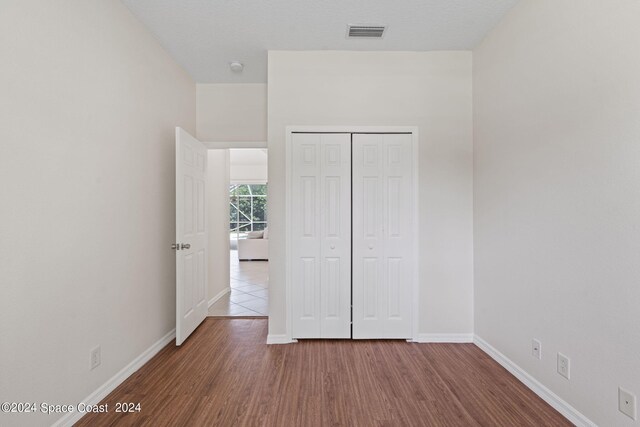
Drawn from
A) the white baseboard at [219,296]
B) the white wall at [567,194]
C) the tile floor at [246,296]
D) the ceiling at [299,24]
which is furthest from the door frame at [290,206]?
the white baseboard at [219,296]

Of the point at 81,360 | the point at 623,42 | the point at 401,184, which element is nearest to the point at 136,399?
the point at 81,360

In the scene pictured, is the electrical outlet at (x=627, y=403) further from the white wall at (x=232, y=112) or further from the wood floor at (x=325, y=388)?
the white wall at (x=232, y=112)

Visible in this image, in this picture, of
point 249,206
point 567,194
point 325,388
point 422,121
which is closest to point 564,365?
point 567,194

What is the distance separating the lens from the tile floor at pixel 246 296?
3.83 m

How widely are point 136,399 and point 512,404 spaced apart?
253 cm

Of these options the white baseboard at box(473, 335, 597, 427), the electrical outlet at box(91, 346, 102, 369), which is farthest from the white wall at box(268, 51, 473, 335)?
the electrical outlet at box(91, 346, 102, 369)

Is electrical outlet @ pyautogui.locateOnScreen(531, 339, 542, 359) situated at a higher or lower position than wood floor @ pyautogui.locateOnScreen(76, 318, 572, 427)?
higher

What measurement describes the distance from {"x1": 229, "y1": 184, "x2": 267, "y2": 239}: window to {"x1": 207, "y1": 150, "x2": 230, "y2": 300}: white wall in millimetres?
5799

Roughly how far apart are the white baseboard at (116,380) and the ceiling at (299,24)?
280 cm

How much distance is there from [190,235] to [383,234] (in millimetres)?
1964

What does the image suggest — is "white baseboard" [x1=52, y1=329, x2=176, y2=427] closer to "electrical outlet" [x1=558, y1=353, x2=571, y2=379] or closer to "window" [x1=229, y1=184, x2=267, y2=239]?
"electrical outlet" [x1=558, y1=353, x2=571, y2=379]

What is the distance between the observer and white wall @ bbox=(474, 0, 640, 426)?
5.01ft

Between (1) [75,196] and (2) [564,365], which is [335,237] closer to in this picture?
(2) [564,365]

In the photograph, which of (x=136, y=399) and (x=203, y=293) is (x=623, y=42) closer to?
(x=136, y=399)
